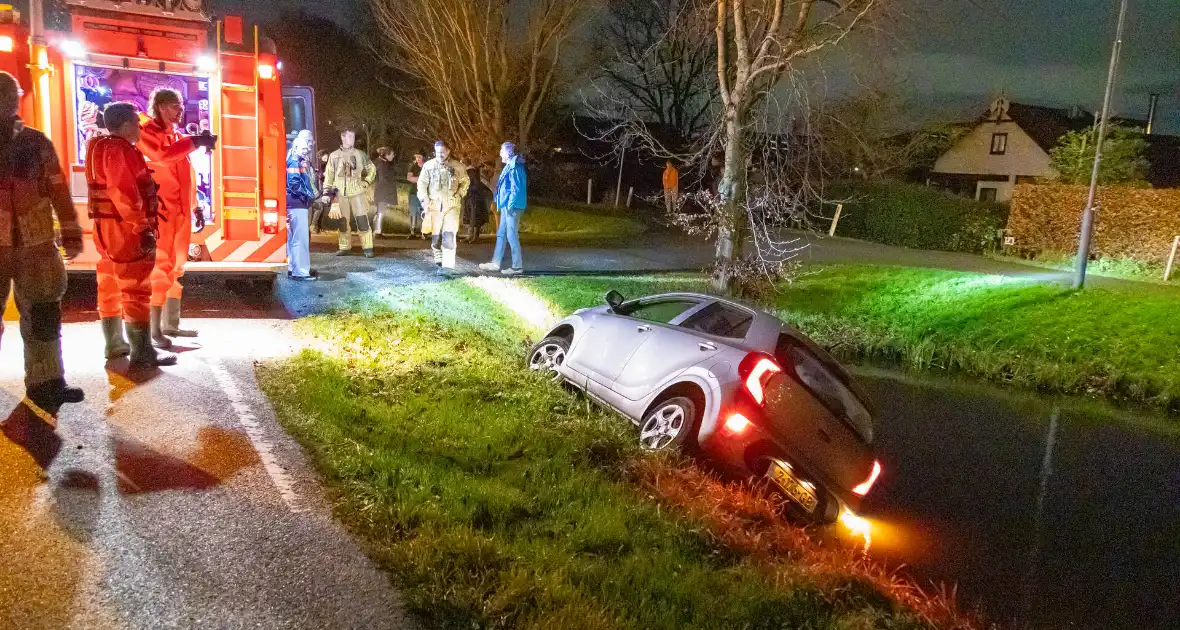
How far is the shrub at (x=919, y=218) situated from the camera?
915 inches

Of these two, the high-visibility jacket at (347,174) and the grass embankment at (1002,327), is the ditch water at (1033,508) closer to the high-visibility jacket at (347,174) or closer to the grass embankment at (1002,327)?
the grass embankment at (1002,327)

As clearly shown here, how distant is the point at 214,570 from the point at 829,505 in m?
4.05

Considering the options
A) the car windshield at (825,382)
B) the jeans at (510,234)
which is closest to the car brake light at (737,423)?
the car windshield at (825,382)

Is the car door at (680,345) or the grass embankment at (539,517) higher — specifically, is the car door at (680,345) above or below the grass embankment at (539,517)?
above

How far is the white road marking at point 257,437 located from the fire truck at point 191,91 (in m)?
2.20

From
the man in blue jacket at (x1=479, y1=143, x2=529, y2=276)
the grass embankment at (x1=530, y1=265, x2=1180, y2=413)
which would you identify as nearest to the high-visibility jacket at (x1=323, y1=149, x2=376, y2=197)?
the man in blue jacket at (x1=479, y1=143, x2=529, y2=276)

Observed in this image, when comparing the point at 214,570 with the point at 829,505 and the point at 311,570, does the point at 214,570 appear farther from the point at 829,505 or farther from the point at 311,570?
the point at 829,505

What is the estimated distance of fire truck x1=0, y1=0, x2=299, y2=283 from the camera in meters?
8.05

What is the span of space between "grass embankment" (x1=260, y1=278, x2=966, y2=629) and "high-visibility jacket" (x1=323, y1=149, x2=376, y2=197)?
6004 mm

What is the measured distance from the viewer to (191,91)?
8.80 meters

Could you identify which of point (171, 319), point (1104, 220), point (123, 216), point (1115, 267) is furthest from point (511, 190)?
point (1104, 220)

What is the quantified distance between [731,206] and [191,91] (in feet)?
25.3

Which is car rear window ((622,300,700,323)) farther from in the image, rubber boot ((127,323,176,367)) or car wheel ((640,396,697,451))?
rubber boot ((127,323,176,367))

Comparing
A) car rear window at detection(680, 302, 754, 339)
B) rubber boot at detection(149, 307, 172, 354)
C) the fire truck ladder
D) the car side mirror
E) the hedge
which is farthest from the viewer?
the hedge
